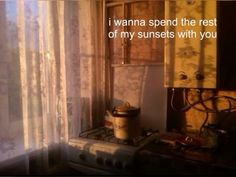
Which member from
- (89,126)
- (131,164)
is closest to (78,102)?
(89,126)

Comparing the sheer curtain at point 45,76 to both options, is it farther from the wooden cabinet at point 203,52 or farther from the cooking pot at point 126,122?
the wooden cabinet at point 203,52

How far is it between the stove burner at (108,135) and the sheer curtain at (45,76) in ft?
0.35

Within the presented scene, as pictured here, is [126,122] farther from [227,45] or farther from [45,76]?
[227,45]

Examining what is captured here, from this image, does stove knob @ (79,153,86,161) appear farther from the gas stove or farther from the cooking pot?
the cooking pot

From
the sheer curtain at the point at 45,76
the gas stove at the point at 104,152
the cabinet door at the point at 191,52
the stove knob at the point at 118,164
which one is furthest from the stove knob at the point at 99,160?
the cabinet door at the point at 191,52

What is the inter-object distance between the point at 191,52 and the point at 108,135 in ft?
2.67

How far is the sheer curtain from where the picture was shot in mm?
1272

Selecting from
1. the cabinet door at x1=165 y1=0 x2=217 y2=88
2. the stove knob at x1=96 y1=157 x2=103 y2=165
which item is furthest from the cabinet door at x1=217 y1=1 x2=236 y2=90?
the stove knob at x1=96 y1=157 x2=103 y2=165

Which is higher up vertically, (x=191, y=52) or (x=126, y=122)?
(x=191, y=52)

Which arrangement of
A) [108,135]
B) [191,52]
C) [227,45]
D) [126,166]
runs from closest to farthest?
[126,166], [191,52], [227,45], [108,135]

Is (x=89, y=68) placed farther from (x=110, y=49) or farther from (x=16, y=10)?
(x=16, y=10)

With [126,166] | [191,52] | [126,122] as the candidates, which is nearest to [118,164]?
[126,166]

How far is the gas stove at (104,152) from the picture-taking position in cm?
137

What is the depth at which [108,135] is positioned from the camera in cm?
168
